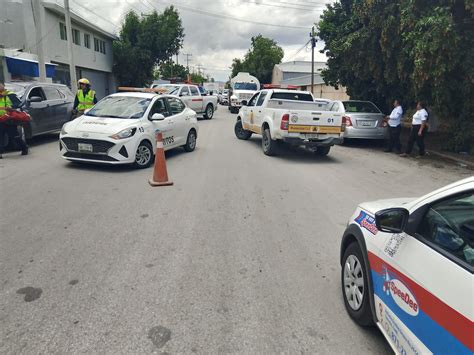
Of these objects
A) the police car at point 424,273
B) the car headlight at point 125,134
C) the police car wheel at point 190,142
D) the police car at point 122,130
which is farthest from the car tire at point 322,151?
the police car at point 424,273

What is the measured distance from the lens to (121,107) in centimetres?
914

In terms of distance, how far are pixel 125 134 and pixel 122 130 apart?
99 mm

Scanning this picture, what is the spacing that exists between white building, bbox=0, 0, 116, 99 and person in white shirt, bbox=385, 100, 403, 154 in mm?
15672

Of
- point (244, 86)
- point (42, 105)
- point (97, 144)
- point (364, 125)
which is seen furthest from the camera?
point (244, 86)

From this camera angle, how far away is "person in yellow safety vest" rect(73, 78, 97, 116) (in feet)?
37.8

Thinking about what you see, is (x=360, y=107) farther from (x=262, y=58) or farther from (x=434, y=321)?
(x=262, y=58)

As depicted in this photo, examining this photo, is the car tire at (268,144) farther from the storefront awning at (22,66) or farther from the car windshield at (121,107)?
the storefront awning at (22,66)

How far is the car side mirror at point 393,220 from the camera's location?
2.46 metres

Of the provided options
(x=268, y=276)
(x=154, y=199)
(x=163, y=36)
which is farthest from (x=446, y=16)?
(x=163, y=36)

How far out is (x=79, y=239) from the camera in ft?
15.5

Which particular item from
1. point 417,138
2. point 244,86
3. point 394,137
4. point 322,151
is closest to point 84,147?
point 322,151

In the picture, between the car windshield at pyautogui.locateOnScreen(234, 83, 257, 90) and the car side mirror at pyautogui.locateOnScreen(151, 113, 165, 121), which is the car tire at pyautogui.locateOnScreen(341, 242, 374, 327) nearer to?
the car side mirror at pyautogui.locateOnScreen(151, 113, 165, 121)

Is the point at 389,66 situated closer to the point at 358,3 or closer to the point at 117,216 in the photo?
the point at 358,3

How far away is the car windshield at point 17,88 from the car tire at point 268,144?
7.01m
